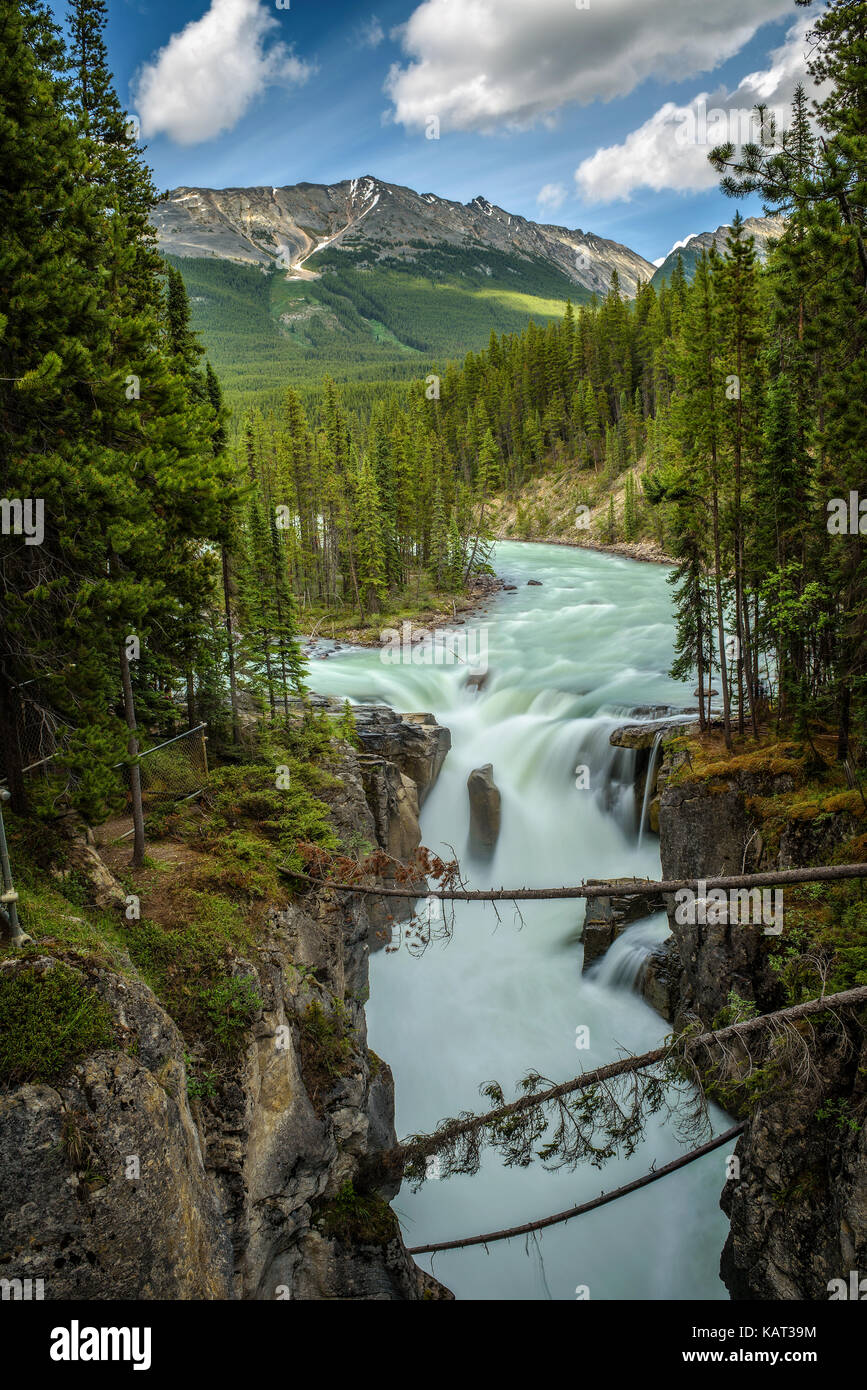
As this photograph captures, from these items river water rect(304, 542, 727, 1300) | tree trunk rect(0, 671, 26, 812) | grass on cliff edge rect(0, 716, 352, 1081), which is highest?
tree trunk rect(0, 671, 26, 812)

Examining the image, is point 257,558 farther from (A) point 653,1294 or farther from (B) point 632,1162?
(A) point 653,1294

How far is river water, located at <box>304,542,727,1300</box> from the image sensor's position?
523 inches

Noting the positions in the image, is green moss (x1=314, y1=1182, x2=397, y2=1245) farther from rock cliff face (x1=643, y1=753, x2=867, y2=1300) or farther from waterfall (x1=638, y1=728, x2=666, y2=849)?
waterfall (x1=638, y1=728, x2=666, y2=849)

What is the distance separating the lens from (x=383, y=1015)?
1912 centimetres

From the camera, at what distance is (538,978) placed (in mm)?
19000

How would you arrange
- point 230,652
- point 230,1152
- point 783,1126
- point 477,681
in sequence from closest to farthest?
1. point 230,1152
2. point 783,1126
3. point 230,652
4. point 477,681

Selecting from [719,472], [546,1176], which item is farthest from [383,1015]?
[719,472]

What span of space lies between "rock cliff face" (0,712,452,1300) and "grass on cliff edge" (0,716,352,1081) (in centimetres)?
23

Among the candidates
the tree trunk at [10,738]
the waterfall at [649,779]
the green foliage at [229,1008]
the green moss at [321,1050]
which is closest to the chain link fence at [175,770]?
the tree trunk at [10,738]

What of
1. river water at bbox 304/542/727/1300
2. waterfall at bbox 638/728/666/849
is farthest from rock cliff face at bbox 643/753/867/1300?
waterfall at bbox 638/728/666/849

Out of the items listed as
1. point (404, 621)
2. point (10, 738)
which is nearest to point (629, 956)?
point (10, 738)

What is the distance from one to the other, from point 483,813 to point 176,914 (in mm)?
14588

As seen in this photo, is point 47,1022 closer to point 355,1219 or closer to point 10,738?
point 10,738
